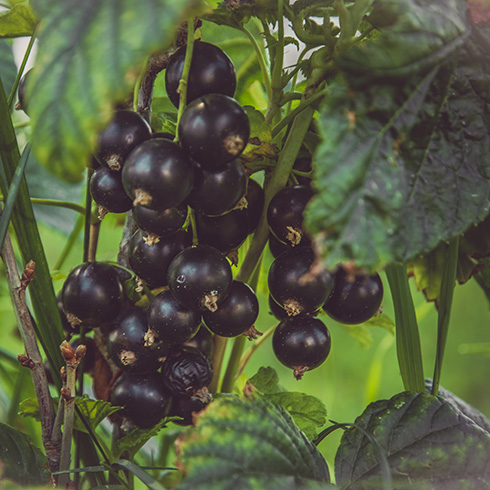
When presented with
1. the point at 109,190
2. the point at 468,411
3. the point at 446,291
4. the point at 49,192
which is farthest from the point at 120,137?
the point at 49,192

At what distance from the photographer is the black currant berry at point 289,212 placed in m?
0.38

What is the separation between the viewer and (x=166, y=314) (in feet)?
1.26

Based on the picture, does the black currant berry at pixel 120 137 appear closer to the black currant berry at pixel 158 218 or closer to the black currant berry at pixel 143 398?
the black currant berry at pixel 158 218

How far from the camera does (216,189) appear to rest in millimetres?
354

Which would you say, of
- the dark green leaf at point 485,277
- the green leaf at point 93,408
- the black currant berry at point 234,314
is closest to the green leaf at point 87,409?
the green leaf at point 93,408

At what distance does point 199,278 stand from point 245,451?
110 millimetres

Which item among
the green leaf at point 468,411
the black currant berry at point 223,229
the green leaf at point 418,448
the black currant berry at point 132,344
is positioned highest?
the black currant berry at point 223,229

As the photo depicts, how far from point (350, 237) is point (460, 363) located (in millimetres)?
1407

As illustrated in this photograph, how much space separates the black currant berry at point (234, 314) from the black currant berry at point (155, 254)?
0.15 ft

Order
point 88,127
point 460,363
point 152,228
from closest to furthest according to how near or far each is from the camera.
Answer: point 88,127
point 152,228
point 460,363

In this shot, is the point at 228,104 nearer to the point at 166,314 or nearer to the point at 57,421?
the point at 166,314

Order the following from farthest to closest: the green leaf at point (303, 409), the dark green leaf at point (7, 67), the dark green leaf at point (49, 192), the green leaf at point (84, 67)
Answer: the dark green leaf at point (49, 192) < the dark green leaf at point (7, 67) < the green leaf at point (303, 409) < the green leaf at point (84, 67)

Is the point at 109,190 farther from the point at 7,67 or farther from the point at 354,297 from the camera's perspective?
the point at 7,67

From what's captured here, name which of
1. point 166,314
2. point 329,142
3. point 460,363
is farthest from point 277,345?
point 460,363
